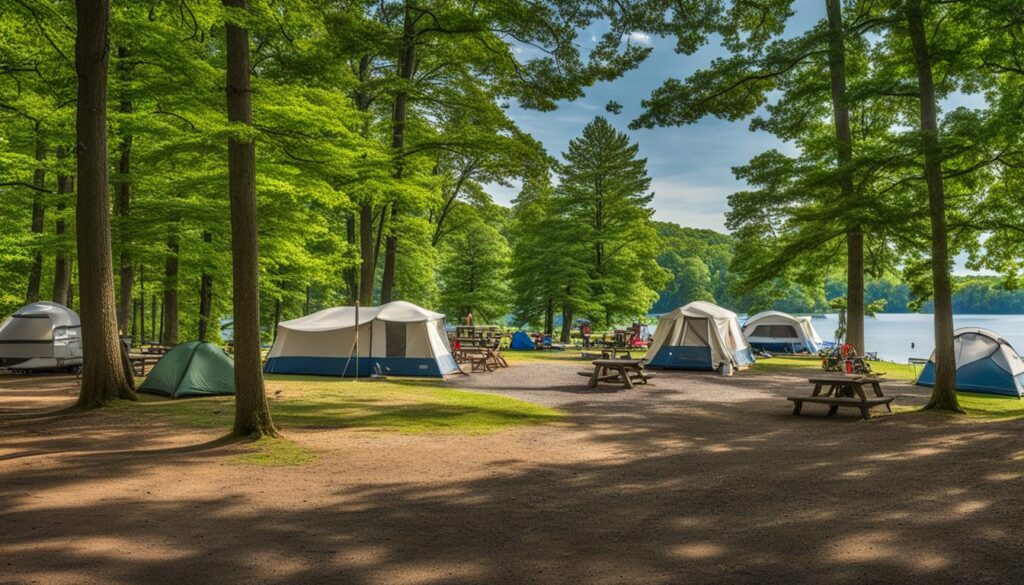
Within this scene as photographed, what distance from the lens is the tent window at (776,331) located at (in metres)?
29.3

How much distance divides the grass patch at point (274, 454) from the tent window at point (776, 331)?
84.3ft

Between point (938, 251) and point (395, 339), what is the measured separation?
39.1 feet

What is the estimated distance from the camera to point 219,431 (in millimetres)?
8609

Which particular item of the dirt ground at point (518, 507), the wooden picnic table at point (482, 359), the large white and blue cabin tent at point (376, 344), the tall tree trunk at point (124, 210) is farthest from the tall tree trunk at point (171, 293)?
the dirt ground at point (518, 507)

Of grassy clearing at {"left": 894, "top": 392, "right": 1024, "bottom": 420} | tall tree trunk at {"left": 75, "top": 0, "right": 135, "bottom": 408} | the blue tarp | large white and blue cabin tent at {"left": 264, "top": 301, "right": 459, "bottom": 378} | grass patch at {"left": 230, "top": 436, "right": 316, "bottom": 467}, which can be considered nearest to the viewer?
grass patch at {"left": 230, "top": 436, "right": 316, "bottom": 467}

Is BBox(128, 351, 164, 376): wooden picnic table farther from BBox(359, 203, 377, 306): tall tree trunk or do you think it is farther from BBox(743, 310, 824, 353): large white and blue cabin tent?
BBox(743, 310, 824, 353): large white and blue cabin tent

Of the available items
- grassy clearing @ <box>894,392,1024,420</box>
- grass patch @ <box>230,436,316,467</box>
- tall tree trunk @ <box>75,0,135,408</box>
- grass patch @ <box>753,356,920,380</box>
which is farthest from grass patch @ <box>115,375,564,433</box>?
grass patch @ <box>753,356,920,380</box>

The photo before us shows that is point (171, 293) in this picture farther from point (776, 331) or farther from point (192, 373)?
point (776, 331)

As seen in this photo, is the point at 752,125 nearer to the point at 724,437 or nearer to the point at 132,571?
the point at 724,437

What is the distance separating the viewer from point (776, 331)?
29500 millimetres

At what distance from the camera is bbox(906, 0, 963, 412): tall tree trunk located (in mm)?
11227

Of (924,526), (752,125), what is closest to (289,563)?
(924,526)

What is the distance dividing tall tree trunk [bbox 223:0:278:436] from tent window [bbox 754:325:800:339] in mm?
25714

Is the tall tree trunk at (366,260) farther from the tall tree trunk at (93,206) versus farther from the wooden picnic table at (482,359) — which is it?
the tall tree trunk at (93,206)
